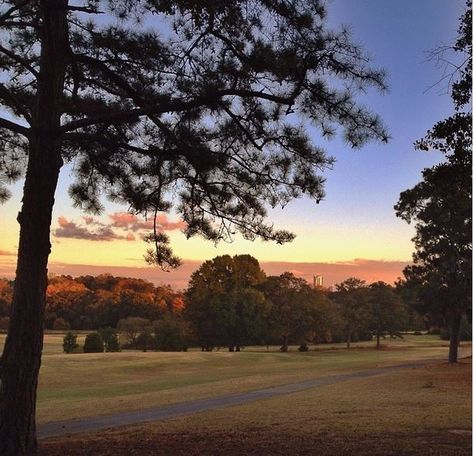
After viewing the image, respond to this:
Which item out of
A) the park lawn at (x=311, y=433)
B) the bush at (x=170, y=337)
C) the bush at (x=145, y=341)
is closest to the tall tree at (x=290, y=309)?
the bush at (x=170, y=337)

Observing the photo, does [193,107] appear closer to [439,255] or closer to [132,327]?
[439,255]

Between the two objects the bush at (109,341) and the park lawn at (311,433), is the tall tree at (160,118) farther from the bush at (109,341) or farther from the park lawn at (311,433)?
the bush at (109,341)

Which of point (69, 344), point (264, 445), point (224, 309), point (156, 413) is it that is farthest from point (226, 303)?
point (264, 445)

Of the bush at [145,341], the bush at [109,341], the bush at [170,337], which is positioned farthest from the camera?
the bush at [145,341]

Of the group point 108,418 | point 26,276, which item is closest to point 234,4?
point 26,276

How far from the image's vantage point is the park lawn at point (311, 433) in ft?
→ 24.2

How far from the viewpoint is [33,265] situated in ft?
23.3

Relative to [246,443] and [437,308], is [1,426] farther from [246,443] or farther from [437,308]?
[437,308]

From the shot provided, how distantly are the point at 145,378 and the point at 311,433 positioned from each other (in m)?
26.8

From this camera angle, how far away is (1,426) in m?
6.81

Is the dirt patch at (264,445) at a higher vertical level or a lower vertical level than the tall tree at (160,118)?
lower

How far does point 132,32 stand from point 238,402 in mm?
13532

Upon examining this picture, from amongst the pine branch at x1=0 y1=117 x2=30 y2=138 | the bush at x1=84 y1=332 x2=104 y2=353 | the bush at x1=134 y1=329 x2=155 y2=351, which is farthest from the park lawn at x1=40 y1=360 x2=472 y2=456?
the bush at x1=134 y1=329 x2=155 y2=351

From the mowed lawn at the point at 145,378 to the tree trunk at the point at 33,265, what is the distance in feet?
27.7
